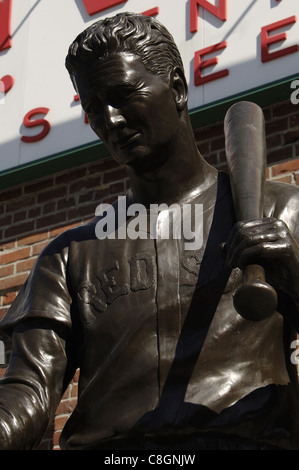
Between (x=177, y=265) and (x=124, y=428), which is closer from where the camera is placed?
(x=124, y=428)

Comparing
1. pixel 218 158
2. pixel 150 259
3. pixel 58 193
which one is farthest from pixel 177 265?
pixel 58 193

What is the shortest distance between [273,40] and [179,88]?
7.94 feet

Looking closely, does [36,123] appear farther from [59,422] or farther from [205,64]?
[59,422]

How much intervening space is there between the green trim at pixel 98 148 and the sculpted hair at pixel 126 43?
7.37ft

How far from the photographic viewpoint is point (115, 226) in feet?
8.55

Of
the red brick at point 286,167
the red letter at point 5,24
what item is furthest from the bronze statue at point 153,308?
the red letter at point 5,24

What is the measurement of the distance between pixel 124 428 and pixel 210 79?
3.08 m

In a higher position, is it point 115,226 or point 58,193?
point 115,226

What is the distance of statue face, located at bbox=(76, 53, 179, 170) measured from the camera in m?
2.40

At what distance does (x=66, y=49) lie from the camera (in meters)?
5.53

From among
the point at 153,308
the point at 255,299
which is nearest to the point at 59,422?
the point at 153,308
